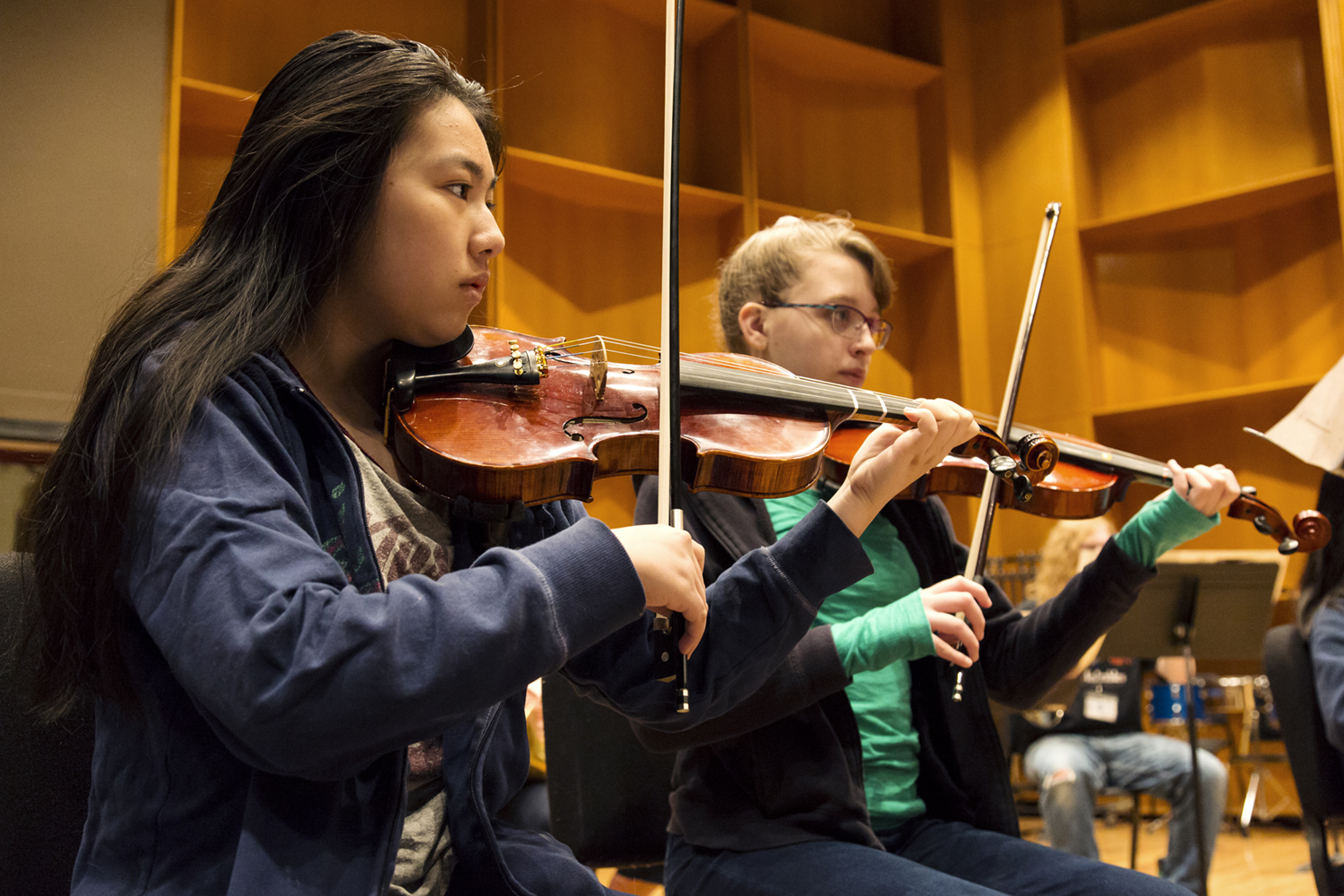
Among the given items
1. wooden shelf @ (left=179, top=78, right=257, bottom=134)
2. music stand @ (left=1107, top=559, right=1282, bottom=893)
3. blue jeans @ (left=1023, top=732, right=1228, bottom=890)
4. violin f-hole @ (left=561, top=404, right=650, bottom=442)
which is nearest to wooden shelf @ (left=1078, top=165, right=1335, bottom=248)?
music stand @ (left=1107, top=559, right=1282, bottom=893)

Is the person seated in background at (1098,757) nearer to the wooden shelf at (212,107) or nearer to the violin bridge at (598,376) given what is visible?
the violin bridge at (598,376)

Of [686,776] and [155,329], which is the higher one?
[155,329]

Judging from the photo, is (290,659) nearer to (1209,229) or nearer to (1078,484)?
(1078,484)

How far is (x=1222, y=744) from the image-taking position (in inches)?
172

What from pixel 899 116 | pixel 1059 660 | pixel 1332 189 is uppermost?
pixel 899 116

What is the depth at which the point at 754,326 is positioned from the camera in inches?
66.5

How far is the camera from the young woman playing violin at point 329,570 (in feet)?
2.24

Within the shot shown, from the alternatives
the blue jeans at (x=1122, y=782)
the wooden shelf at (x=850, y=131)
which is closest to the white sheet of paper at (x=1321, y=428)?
the blue jeans at (x=1122, y=782)

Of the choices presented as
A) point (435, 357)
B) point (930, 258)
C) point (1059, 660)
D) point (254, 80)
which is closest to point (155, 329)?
point (435, 357)

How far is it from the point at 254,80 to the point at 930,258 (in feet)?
8.63

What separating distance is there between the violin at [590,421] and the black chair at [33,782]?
390 millimetres

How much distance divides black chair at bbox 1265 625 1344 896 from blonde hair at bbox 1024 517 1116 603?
1.82 m

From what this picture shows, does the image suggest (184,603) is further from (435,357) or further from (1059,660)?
(1059,660)

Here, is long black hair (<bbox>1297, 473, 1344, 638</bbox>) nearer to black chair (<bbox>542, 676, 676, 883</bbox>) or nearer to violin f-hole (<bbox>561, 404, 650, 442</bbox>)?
black chair (<bbox>542, 676, 676, 883</bbox>)
